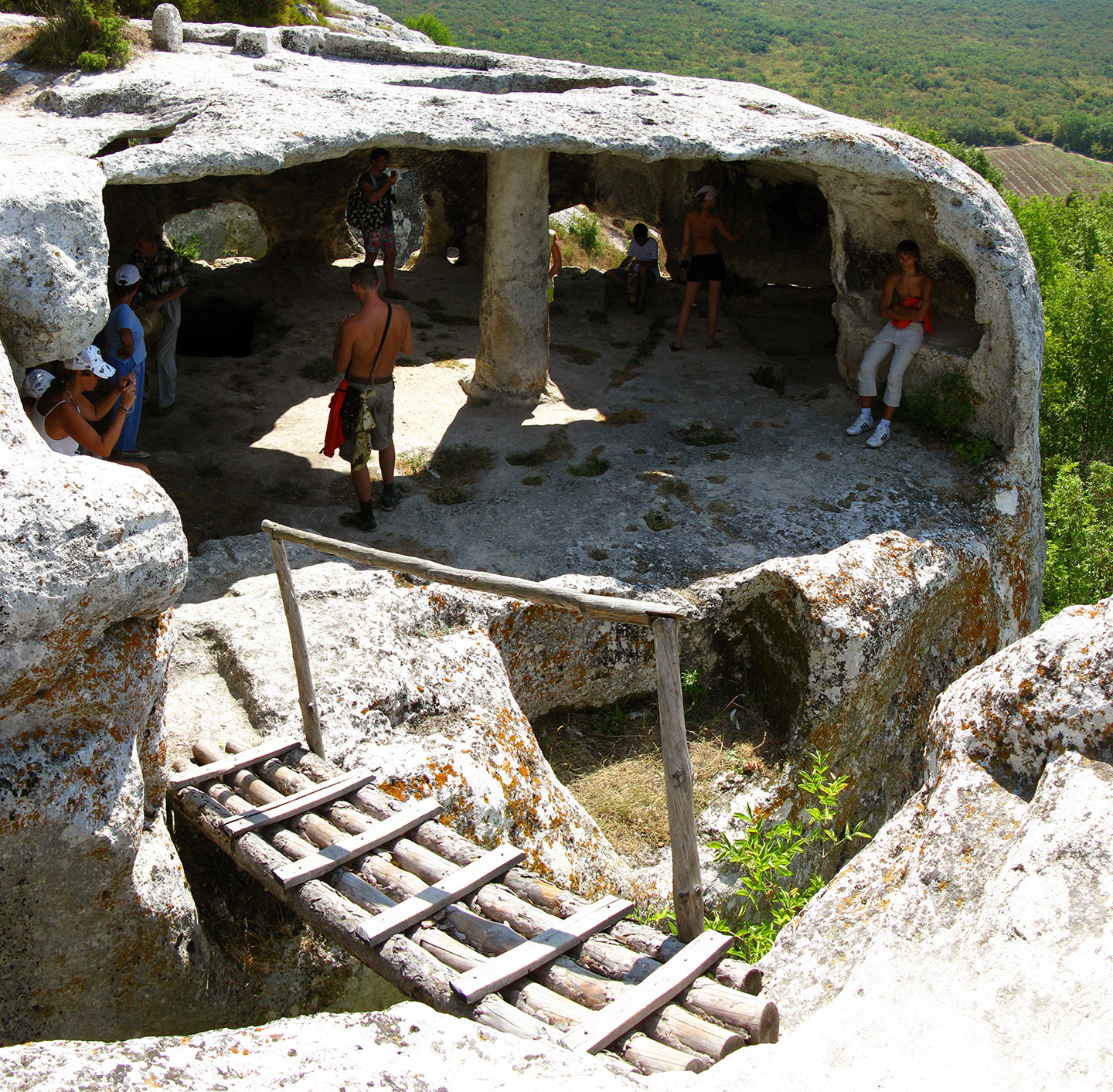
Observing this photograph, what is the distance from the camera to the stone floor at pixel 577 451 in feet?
24.4

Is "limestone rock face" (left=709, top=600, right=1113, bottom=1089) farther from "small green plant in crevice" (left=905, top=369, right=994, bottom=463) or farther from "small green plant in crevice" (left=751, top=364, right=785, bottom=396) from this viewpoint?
"small green plant in crevice" (left=751, top=364, right=785, bottom=396)

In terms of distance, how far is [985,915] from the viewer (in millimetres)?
3039

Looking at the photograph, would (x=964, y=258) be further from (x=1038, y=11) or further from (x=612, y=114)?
(x=1038, y=11)

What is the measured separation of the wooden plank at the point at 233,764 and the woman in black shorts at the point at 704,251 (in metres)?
7.13

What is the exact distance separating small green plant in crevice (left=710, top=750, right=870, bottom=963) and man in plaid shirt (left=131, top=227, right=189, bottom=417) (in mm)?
5874

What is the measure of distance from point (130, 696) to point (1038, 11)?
152m

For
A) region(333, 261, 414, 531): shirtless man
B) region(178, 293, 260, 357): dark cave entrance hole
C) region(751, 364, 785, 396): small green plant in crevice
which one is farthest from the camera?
region(178, 293, 260, 357): dark cave entrance hole

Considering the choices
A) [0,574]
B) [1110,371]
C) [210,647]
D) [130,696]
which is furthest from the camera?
[1110,371]

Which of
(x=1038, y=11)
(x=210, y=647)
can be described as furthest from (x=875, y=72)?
(x=210, y=647)

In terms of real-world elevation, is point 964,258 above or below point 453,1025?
above

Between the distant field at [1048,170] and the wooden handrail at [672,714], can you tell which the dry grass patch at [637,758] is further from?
the distant field at [1048,170]

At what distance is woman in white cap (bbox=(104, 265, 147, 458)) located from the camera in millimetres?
7008

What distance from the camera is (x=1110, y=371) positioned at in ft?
52.0

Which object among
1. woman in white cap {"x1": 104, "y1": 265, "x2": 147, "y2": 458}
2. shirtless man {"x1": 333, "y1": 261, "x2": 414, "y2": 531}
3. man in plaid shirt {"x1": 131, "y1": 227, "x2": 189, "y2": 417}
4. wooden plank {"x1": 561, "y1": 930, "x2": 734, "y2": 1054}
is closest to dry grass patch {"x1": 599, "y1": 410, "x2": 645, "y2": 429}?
shirtless man {"x1": 333, "y1": 261, "x2": 414, "y2": 531}
